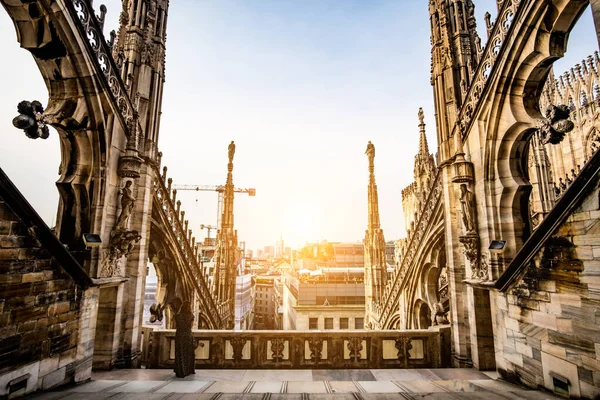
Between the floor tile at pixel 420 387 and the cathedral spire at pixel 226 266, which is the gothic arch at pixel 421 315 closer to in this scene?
the floor tile at pixel 420 387

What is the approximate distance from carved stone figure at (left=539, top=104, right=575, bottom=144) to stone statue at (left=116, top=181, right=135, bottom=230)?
9734 millimetres

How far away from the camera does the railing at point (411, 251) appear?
35.5 ft

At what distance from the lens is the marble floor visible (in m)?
5.19

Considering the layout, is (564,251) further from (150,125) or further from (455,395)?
(150,125)

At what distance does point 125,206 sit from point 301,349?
243 inches

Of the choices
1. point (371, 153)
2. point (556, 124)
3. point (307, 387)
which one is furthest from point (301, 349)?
point (371, 153)

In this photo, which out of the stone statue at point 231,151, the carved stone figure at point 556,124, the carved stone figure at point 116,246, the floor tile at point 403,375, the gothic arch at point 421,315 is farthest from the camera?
the stone statue at point 231,151

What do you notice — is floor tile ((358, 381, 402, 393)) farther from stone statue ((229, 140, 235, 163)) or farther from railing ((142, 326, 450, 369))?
stone statue ((229, 140, 235, 163))

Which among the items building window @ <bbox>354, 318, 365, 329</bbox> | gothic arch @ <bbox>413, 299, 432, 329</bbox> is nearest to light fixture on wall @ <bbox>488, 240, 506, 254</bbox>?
gothic arch @ <bbox>413, 299, 432, 329</bbox>

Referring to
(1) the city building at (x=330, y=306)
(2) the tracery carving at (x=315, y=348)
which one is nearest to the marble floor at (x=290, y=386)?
(2) the tracery carving at (x=315, y=348)

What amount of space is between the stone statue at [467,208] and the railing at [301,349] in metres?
3.24

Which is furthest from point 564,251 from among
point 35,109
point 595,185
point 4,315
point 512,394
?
point 35,109

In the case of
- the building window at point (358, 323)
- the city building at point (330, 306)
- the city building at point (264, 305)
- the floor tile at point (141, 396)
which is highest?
the floor tile at point (141, 396)

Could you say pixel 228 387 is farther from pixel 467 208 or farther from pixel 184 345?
pixel 467 208
